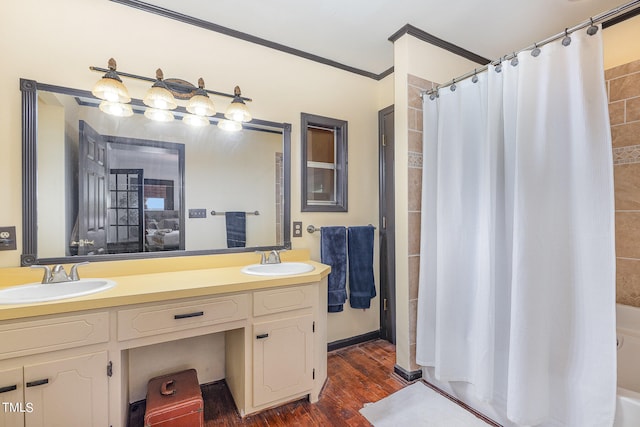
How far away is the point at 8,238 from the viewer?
1404mm

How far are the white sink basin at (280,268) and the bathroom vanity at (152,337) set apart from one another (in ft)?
0.29

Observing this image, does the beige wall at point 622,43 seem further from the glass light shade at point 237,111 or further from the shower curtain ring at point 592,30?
the glass light shade at point 237,111

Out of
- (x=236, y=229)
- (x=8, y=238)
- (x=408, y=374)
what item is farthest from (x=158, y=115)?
(x=408, y=374)

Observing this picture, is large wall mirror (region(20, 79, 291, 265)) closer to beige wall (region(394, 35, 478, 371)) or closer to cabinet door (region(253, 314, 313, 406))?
cabinet door (region(253, 314, 313, 406))

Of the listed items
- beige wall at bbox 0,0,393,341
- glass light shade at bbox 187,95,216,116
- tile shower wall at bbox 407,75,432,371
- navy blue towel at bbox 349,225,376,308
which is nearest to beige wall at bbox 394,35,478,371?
tile shower wall at bbox 407,75,432,371

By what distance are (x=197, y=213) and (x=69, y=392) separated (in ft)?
3.35

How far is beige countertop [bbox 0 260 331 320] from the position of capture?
44.9 inches

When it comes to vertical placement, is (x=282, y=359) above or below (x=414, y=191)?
below

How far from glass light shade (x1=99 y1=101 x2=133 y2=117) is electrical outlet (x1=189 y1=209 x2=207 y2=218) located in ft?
2.15

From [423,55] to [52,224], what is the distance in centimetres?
248

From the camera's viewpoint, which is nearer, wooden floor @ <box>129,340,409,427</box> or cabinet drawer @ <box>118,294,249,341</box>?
cabinet drawer @ <box>118,294,249,341</box>

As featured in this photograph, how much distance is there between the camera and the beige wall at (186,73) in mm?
1432

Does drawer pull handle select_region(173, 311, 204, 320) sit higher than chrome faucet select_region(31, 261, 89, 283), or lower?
lower

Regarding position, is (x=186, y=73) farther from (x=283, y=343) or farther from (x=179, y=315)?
(x=283, y=343)
